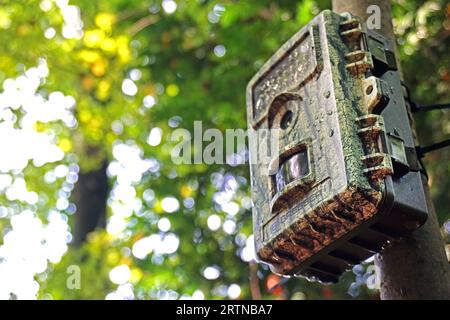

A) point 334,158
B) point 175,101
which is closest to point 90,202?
point 175,101

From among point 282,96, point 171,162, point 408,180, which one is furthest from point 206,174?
point 408,180

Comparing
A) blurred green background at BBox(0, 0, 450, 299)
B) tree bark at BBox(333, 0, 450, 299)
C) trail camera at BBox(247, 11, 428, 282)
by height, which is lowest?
tree bark at BBox(333, 0, 450, 299)

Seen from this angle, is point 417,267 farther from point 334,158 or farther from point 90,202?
point 90,202

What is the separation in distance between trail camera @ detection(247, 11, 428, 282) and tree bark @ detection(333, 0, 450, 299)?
0.05 metres

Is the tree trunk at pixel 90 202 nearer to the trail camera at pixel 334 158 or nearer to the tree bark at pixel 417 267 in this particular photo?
the trail camera at pixel 334 158

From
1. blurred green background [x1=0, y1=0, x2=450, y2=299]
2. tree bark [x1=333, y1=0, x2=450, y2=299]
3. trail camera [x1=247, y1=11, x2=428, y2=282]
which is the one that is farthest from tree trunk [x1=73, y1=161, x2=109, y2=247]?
tree bark [x1=333, y1=0, x2=450, y2=299]

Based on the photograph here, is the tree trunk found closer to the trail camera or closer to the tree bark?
the trail camera

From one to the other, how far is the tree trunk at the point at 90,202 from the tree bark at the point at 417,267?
587 cm

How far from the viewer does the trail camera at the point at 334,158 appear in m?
2.03

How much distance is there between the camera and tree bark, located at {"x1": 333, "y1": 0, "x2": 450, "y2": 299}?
209 centimetres

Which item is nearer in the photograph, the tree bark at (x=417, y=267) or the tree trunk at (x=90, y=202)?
the tree bark at (x=417, y=267)

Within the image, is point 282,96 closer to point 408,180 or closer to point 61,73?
point 408,180

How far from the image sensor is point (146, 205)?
6.28 metres

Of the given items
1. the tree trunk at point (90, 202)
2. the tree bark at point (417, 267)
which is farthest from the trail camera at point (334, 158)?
the tree trunk at point (90, 202)
